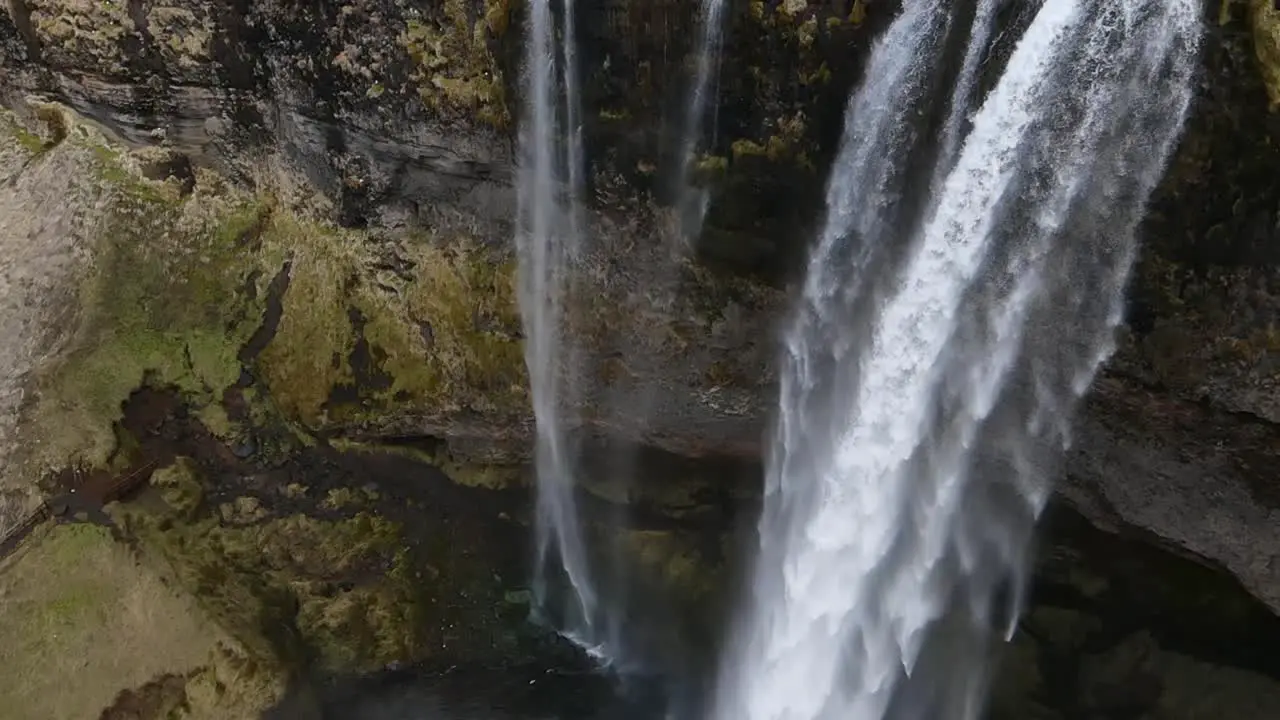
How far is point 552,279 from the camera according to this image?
14.6 meters

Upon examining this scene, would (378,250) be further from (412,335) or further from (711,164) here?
(711,164)

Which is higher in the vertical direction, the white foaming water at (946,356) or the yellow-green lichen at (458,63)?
the yellow-green lichen at (458,63)

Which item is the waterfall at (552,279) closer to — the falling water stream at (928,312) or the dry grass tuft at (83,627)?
the falling water stream at (928,312)

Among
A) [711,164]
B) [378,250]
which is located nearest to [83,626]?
[378,250]

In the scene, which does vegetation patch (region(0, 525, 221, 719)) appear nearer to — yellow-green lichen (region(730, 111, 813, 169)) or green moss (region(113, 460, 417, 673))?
green moss (region(113, 460, 417, 673))

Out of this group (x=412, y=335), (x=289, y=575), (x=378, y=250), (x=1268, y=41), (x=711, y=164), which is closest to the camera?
(x=1268, y=41)

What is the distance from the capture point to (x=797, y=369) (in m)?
12.6

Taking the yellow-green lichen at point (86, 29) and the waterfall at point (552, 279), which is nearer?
the waterfall at point (552, 279)

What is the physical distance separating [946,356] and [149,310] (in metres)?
13.6

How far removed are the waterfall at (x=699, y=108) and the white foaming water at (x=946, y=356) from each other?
75.7 inches

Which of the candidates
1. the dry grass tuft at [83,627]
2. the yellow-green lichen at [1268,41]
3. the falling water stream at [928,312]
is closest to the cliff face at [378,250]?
the falling water stream at [928,312]

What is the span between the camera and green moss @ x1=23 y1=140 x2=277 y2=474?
47.1 feet

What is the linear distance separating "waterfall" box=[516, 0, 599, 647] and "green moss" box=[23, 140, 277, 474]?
215 inches

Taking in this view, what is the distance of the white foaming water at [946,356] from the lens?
8500 millimetres
